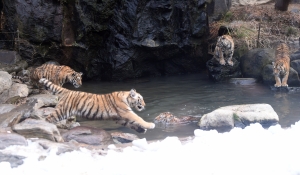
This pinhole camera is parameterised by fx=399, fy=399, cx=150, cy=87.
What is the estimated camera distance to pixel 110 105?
22.7 feet

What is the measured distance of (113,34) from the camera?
1307cm

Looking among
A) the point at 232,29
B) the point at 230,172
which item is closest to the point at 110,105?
the point at 230,172

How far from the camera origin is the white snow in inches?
180

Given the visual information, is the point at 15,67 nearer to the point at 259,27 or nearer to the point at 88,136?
the point at 88,136

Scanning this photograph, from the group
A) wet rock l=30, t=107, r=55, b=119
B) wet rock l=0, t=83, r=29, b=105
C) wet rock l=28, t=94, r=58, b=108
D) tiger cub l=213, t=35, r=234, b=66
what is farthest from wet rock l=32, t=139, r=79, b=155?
tiger cub l=213, t=35, r=234, b=66

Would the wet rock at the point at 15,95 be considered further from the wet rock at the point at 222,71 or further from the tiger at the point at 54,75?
the wet rock at the point at 222,71

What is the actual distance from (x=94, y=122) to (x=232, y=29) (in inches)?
323

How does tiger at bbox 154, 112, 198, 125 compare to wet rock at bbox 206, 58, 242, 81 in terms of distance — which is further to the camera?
wet rock at bbox 206, 58, 242, 81

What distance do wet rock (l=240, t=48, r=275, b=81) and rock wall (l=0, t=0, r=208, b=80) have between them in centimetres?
223

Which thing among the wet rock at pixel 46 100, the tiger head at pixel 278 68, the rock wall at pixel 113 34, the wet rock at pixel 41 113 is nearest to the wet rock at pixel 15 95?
the wet rock at pixel 46 100

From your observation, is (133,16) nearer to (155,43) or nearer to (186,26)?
(155,43)

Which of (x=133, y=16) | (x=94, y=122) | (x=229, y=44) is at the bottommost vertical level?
(x=94, y=122)

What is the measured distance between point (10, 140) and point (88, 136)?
4.44 ft

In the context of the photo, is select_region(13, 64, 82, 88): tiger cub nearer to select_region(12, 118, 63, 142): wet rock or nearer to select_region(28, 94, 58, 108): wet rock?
select_region(28, 94, 58, 108): wet rock
